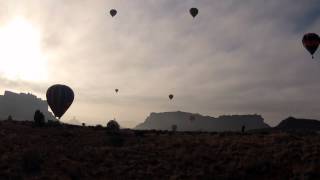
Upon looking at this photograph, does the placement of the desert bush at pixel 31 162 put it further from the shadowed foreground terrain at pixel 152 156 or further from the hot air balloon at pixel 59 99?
the hot air balloon at pixel 59 99

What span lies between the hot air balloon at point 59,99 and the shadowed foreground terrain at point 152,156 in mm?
3981

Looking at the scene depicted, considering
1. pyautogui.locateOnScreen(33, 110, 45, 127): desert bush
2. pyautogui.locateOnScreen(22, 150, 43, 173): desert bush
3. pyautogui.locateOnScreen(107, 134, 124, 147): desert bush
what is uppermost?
pyautogui.locateOnScreen(33, 110, 45, 127): desert bush

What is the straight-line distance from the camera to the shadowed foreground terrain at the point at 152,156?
3981cm

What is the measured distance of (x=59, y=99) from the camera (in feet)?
203

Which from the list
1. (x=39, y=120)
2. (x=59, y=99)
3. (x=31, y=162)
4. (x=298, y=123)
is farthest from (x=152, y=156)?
(x=298, y=123)

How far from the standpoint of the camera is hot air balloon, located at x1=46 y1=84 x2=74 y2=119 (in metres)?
61.9

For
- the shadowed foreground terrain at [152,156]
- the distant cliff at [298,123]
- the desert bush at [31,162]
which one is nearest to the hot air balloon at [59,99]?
the shadowed foreground terrain at [152,156]

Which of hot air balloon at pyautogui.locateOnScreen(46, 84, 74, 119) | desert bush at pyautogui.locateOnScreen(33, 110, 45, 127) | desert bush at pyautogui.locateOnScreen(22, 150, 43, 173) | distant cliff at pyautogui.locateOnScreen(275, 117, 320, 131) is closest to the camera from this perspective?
desert bush at pyautogui.locateOnScreen(22, 150, 43, 173)

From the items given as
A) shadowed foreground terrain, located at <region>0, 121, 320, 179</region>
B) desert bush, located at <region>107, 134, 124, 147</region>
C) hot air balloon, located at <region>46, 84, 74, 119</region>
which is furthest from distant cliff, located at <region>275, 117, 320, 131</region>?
desert bush, located at <region>107, 134, 124, 147</region>

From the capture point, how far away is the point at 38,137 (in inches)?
2117

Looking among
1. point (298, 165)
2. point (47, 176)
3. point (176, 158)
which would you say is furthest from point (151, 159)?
point (298, 165)

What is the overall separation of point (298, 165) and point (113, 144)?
65.5 feet

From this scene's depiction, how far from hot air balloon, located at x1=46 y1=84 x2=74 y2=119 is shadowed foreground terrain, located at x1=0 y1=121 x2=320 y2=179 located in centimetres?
398

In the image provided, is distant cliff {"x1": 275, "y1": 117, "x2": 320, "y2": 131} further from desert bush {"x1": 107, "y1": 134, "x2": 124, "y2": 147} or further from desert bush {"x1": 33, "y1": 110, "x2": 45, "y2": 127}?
desert bush {"x1": 107, "y1": 134, "x2": 124, "y2": 147}
